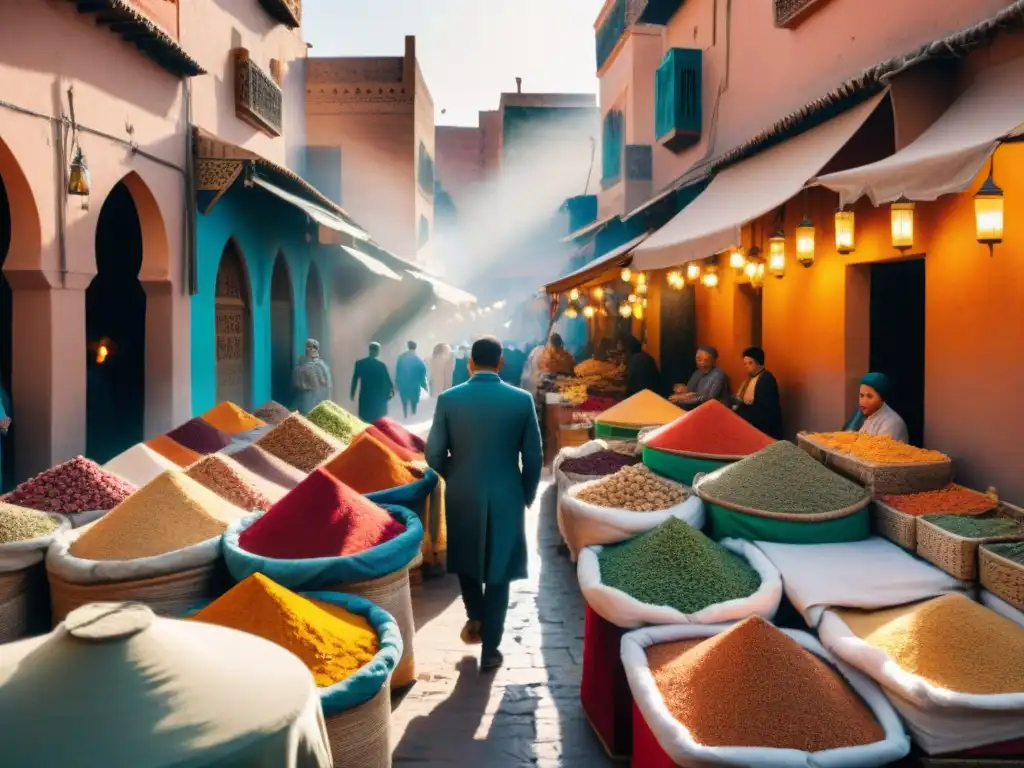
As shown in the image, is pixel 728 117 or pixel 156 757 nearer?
pixel 156 757

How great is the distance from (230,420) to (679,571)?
4.60 m

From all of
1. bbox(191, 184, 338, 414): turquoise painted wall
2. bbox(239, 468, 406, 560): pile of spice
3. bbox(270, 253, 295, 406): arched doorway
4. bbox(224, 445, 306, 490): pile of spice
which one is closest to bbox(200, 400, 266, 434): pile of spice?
bbox(224, 445, 306, 490): pile of spice

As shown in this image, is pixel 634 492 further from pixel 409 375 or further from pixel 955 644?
pixel 409 375

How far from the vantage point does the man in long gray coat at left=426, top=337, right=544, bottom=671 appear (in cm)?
449

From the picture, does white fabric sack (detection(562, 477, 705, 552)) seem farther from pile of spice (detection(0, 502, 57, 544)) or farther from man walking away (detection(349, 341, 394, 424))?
man walking away (detection(349, 341, 394, 424))

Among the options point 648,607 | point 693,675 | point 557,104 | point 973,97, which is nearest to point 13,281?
point 648,607

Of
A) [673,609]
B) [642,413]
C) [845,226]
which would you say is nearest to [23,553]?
[673,609]

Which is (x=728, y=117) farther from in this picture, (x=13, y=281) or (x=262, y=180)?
(x=13, y=281)

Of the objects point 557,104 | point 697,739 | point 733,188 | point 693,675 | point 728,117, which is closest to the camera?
point 697,739

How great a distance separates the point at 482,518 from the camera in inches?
176

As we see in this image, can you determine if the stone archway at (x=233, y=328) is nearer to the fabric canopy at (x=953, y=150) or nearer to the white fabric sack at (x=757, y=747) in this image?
the fabric canopy at (x=953, y=150)

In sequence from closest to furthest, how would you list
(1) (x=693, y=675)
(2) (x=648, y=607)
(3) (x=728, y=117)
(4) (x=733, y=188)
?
1. (1) (x=693, y=675)
2. (2) (x=648, y=607)
3. (4) (x=733, y=188)
4. (3) (x=728, y=117)

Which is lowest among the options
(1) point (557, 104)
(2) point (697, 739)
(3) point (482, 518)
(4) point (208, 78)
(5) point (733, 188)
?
(2) point (697, 739)

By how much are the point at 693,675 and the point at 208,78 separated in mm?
8934
